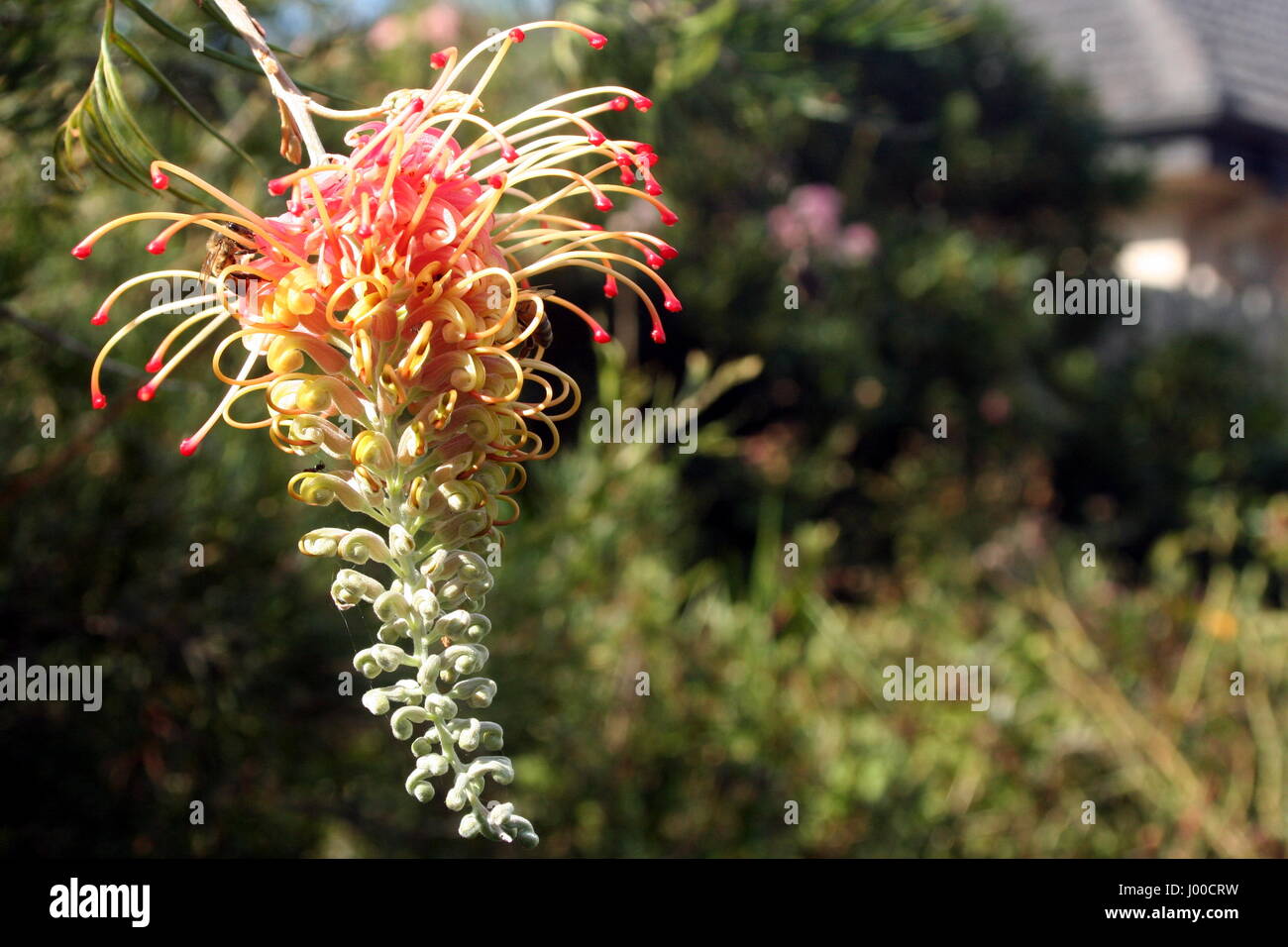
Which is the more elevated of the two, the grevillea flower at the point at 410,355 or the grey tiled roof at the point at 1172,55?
the grey tiled roof at the point at 1172,55

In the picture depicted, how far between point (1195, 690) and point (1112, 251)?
4.10 metres

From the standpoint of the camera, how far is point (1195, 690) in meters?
4.07

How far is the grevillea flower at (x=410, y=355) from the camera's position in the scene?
2.43 ft

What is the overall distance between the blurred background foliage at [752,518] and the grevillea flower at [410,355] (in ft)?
0.98

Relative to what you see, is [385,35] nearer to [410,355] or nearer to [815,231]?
Result: [815,231]

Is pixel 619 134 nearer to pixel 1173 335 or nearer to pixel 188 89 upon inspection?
pixel 188 89

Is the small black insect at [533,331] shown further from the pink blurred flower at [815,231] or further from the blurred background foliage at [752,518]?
the pink blurred flower at [815,231]

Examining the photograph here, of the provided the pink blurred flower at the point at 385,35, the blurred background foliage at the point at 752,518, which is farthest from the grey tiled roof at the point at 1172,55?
the pink blurred flower at the point at 385,35

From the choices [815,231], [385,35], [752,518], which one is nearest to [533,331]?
[385,35]

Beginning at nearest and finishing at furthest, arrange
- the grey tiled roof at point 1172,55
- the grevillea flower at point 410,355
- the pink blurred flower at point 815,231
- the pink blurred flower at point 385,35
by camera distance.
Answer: the grevillea flower at point 410,355
the pink blurred flower at point 385,35
the grey tiled roof at point 1172,55
the pink blurred flower at point 815,231
